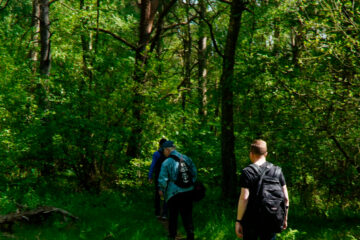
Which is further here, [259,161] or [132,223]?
[132,223]

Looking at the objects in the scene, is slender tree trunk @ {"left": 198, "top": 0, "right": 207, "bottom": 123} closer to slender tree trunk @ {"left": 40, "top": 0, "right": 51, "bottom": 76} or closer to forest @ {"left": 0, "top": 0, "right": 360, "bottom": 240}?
forest @ {"left": 0, "top": 0, "right": 360, "bottom": 240}

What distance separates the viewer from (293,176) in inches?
353

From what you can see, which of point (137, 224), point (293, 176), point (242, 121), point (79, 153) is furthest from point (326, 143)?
point (79, 153)

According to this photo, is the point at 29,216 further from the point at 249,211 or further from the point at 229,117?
the point at 229,117

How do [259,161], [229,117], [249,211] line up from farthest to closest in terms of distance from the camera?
[229,117]
[259,161]
[249,211]

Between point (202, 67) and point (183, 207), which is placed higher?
point (202, 67)

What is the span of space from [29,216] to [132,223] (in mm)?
2133

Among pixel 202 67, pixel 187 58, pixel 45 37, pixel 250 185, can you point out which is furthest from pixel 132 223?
pixel 187 58

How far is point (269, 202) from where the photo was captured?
3.85 metres

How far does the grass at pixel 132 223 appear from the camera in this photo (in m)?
6.19

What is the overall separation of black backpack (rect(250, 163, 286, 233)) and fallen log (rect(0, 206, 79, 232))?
464 cm

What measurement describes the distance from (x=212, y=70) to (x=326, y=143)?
51.7 ft

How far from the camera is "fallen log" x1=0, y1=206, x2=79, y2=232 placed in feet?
20.1

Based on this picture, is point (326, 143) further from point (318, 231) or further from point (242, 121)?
point (242, 121)
